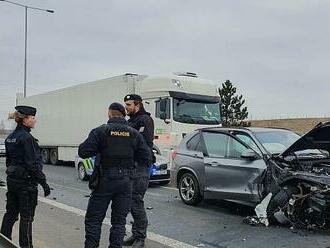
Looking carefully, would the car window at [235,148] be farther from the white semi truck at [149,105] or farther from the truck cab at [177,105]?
the white semi truck at [149,105]

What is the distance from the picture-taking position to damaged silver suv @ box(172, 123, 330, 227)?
709 cm

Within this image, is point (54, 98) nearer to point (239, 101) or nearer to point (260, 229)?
point (260, 229)

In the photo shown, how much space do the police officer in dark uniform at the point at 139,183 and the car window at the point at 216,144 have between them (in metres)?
2.94

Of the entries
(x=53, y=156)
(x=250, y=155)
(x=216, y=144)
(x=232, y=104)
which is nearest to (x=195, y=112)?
(x=216, y=144)

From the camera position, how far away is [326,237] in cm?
676

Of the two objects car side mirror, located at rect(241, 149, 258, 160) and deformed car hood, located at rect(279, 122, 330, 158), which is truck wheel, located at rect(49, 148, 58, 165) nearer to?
car side mirror, located at rect(241, 149, 258, 160)

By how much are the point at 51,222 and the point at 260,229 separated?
327 cm

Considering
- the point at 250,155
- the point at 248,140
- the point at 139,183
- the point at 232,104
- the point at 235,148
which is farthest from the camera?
the point at 232,104

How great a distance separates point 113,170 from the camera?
16.6 ft

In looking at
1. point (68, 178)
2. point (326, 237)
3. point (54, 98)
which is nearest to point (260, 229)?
point (326, 237)

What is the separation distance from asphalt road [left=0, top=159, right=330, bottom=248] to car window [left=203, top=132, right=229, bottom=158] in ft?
3.34

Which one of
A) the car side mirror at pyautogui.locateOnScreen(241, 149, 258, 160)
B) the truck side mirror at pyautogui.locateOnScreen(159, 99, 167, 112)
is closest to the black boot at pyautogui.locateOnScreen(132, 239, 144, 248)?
the car side mirror at pyautogui.locateOnScreen(241, 149, 258, 160)

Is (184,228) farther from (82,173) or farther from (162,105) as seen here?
(82,173)

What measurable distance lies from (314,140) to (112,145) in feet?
12.4
